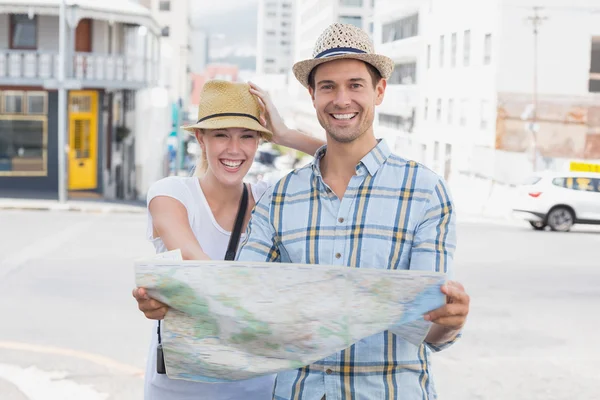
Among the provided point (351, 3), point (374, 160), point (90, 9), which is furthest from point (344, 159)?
point (351, 3)

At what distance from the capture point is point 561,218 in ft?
76.0

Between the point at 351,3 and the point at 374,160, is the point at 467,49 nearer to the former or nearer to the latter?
the point at 374,160

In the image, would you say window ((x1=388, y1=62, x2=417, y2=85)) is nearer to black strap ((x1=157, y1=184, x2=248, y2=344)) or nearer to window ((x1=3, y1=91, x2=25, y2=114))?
window ((x1=3, y1=91, x2=25, y2=114))

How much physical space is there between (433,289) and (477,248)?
1650 centimetres

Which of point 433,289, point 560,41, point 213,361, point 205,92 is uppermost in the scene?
point 560,41

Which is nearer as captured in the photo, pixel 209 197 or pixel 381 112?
pixel 209 197

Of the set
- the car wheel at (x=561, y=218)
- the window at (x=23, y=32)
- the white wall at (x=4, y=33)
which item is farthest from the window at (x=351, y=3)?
the car wheel at (x=561, y=218)

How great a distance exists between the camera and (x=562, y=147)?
39031 millimetres

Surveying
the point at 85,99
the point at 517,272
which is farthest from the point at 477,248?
the point at 85,99

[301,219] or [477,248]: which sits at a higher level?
[301,219]

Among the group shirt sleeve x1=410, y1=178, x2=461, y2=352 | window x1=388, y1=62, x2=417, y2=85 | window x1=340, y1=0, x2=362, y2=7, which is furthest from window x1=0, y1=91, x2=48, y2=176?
window x1=340, y1=0, x2=362, y2=7

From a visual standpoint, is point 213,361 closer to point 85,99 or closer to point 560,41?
point 85,99

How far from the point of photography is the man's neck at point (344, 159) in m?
3.01

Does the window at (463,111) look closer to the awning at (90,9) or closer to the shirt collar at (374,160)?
the awning at (90,9)
